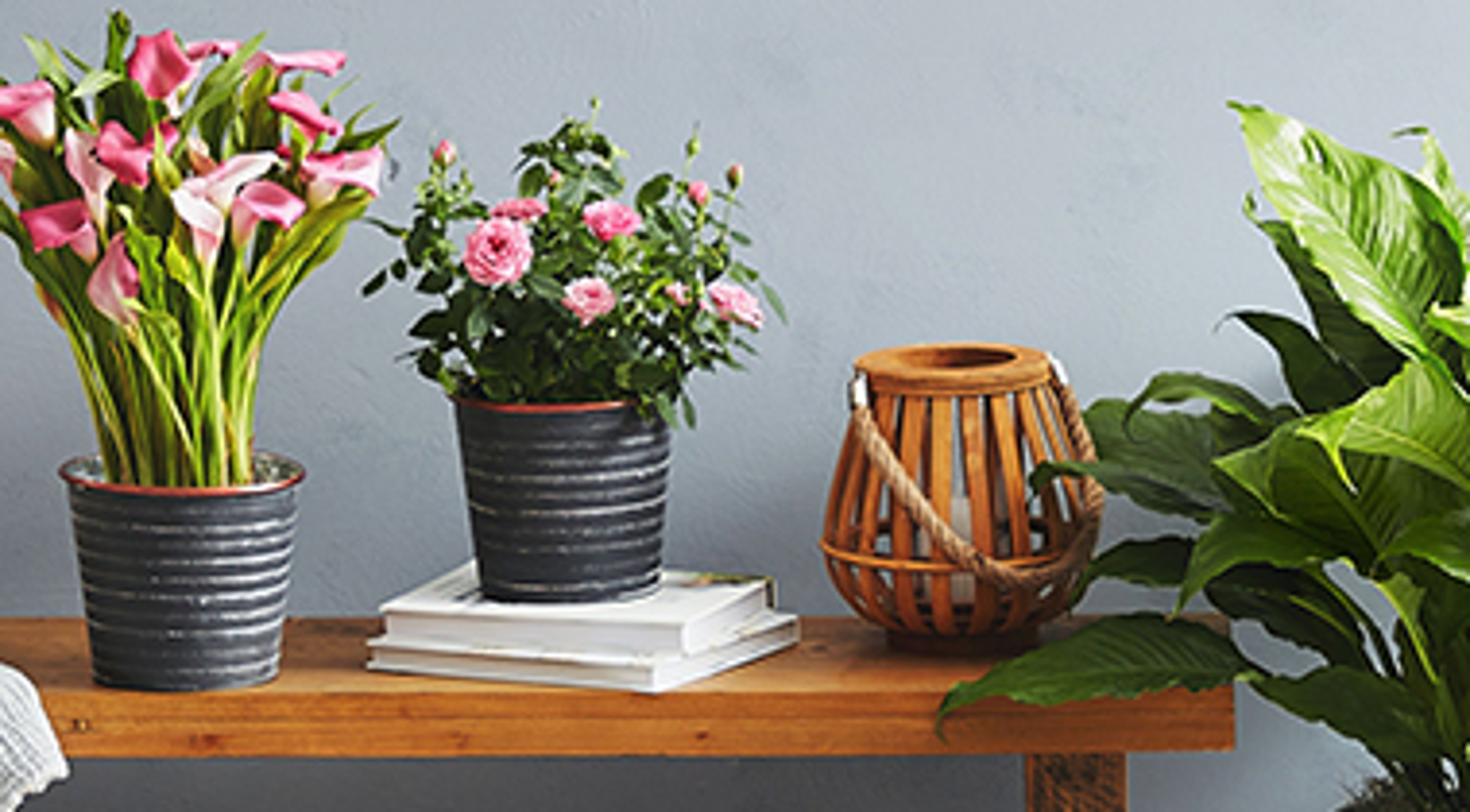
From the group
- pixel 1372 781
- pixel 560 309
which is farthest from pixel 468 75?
pixel 1372 781

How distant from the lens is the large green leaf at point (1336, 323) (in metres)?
1.20

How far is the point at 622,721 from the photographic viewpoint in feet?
4.10

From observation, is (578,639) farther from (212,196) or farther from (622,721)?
(212,196)

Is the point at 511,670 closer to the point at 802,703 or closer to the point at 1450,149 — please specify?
the point at 802,703

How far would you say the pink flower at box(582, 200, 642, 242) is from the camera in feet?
4.16

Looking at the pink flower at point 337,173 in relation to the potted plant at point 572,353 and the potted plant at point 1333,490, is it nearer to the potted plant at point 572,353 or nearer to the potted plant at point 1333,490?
the potted plant at point 572,353

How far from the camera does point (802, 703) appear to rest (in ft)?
4.09

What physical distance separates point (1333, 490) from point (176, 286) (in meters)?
0.85

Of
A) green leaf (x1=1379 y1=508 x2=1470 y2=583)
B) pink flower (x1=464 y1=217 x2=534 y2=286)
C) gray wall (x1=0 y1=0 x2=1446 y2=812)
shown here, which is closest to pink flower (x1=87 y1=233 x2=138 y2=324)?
pink flower (x1=464 y1=217 x2=534 y2=286)

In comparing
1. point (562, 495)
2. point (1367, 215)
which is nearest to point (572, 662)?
point (562, 495)

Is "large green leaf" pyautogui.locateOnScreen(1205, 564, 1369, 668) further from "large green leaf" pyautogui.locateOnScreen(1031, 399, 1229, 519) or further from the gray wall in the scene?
the gray wall

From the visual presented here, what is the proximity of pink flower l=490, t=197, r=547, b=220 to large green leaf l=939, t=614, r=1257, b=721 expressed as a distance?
0.51 metres

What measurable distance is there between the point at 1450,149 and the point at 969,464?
64cm

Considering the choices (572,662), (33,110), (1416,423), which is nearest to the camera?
(1416,423)
